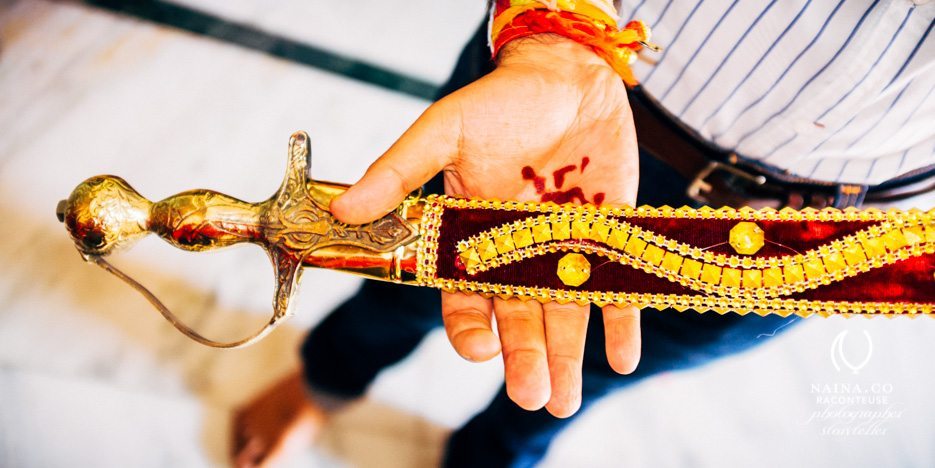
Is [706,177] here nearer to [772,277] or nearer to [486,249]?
[772,277]

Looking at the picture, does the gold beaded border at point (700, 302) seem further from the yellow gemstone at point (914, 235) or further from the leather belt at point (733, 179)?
the leather belt at point (733, 179)

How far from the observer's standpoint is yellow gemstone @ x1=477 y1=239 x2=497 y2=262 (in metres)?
0.89

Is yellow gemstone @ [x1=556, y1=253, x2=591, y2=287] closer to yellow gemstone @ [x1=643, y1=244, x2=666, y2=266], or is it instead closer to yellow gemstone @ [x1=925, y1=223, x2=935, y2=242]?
yellow gemstone @ [x1=643, y1=244, x2=666, y2=266]

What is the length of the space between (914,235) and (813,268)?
0.17m

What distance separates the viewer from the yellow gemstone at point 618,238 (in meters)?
0.87

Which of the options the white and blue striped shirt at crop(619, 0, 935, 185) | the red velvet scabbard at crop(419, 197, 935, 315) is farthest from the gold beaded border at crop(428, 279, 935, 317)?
the white and blue striped shirt at crop(619, 0, 935, 185)

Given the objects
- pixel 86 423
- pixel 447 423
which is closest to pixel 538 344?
pixel 447 423

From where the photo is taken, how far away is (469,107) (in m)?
0.95

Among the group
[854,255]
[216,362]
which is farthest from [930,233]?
[216,362]

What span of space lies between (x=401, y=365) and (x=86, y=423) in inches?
35.1

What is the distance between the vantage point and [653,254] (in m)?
0.86

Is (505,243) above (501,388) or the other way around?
above

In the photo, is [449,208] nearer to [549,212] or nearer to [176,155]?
[549,212]

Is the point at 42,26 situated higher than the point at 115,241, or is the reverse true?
the point at 115,241
